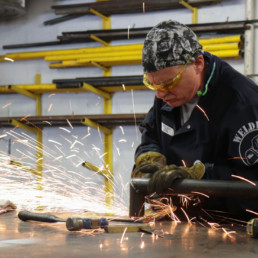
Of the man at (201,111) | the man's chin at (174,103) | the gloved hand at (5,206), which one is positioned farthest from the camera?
the gloved hand at (5,206)

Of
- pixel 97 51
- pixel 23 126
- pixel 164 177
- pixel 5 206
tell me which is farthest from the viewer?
pixel 23 126

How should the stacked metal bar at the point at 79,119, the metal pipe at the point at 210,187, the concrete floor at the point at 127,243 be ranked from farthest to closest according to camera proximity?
1. the stacked metal bar at the point at 79,119
2. the metal pipe at the point at 210,187
3. the concrete floor at the point at 127,243

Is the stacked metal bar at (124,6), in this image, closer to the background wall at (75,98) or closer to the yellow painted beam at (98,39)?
the background wall at (75,98)

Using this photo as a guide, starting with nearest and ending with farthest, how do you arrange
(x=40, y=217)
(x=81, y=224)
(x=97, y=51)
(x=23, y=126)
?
(x=81, y=224), (x=40, y=217), (x=97, y=51), (x=23, y=126)

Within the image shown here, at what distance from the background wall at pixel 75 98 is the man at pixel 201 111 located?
2670 millimetres

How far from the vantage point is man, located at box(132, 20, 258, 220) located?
86.2 inches

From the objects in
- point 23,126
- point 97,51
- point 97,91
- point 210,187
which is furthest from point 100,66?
point 210,187

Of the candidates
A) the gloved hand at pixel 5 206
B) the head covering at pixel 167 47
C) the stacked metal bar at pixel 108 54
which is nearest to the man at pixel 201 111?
the head covering at pixel 167 47

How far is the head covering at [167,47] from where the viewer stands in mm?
2273

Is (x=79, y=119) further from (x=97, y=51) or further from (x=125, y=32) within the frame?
(x=125, y=32)

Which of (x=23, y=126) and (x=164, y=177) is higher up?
(x=23, y=126)

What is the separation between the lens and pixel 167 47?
2.27 meters

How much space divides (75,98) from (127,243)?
409 centimetres

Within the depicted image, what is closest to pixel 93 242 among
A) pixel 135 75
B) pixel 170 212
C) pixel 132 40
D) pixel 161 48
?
pixel 170 212
